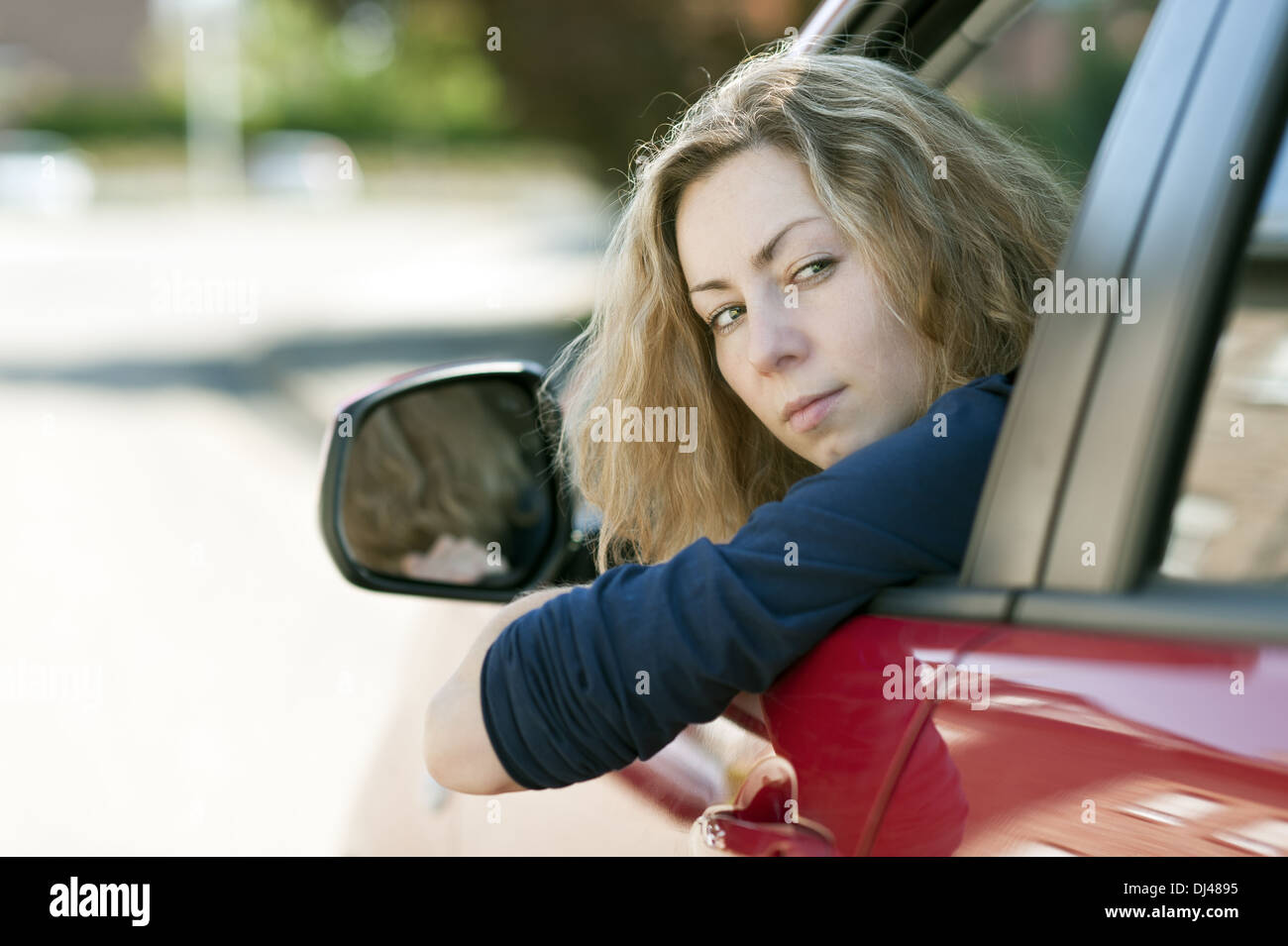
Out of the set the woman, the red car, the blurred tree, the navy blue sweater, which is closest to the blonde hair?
the woman

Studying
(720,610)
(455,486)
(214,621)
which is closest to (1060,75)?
(455,486)

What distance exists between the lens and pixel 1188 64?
4.12ft

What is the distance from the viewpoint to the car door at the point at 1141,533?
43.8 inches

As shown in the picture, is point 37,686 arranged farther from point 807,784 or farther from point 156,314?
point 156,314

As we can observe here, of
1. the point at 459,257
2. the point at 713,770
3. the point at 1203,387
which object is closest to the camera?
the point at 1203,387

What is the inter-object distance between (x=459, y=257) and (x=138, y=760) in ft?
73.5

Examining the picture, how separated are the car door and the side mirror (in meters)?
1.11

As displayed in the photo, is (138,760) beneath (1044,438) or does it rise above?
beneath

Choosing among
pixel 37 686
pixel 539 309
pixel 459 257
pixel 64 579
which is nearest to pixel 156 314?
pixel 539 309

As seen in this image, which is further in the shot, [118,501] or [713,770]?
[118,501]

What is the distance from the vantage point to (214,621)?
6.45 meters

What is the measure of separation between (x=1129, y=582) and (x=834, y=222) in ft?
2.35

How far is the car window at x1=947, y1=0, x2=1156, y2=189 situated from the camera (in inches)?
102
